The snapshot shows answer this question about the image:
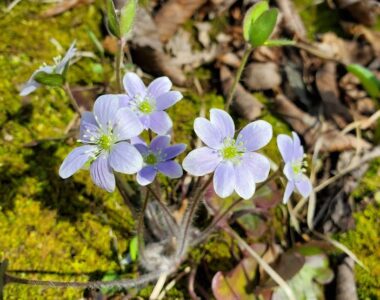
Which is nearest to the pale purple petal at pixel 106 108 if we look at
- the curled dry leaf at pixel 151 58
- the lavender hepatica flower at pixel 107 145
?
the lavender hepatica flower at pixel 107 145

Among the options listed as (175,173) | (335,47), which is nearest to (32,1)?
(175,173)

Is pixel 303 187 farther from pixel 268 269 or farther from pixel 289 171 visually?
pixel 268 269

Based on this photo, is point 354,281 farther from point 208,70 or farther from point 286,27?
point 286,27

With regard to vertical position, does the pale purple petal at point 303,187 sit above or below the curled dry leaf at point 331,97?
above

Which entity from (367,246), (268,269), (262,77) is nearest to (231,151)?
(268,269)

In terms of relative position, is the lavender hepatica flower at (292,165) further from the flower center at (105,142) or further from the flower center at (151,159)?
the flower center at (105,142)

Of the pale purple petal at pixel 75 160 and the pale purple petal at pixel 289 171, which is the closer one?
the pale purple petal at pixel 75 160

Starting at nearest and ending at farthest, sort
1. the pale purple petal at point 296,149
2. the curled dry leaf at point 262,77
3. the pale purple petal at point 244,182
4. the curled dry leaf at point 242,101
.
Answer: the pale purple petal at point 244,182
the pale purple petal at point 296,149
the curled dry leaf at point 242,101
the curled dry leaf at point 262,77
